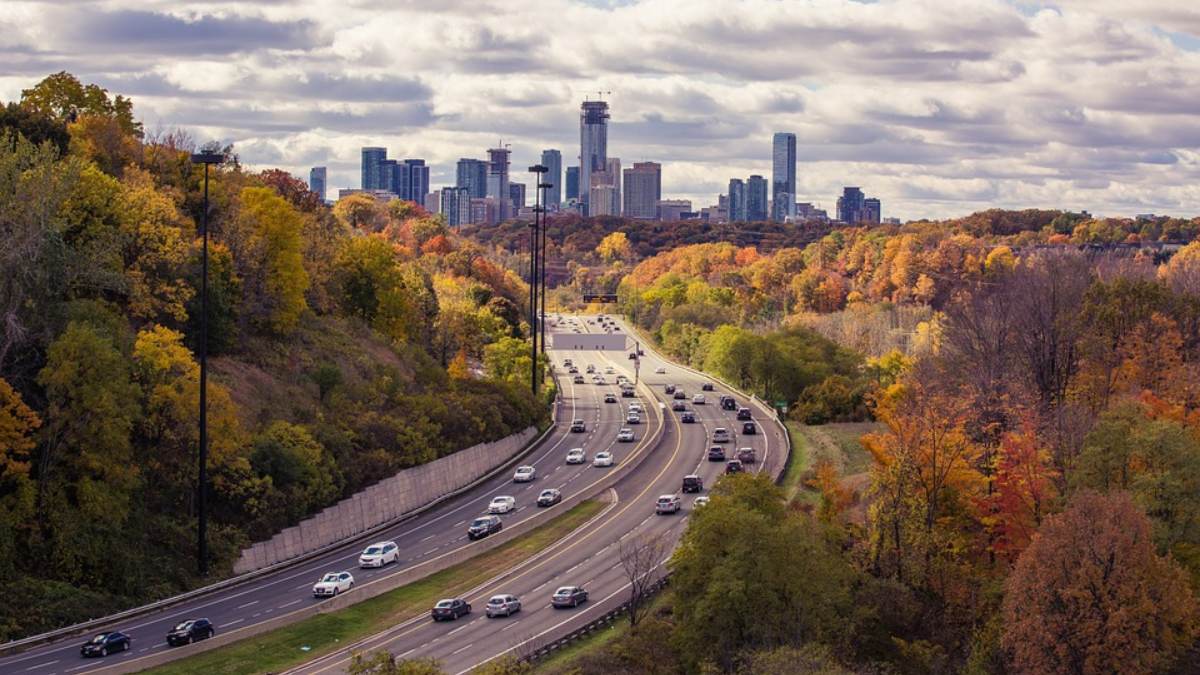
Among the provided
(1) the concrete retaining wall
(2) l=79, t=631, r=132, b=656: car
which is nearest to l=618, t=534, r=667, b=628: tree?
(1) the concrete retaining wall

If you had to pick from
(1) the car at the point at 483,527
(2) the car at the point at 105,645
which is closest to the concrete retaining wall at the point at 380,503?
(1) the car at the point at 483,527

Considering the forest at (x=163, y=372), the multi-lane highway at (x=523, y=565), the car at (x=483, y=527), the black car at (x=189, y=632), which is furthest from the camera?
the car at (x=483, y=527)

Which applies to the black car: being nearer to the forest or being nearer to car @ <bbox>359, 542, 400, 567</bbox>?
the forest

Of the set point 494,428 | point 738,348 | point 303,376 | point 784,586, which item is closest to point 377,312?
point 494,428

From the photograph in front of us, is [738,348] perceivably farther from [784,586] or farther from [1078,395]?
[784,586]

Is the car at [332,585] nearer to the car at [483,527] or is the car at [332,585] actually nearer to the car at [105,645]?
the car at [105,645]

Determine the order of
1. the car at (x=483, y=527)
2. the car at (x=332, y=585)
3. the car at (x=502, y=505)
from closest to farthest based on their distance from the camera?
the car at (x=332, y=585) → the car at (x=483, y=527) → the car at (x=502, y=505)
